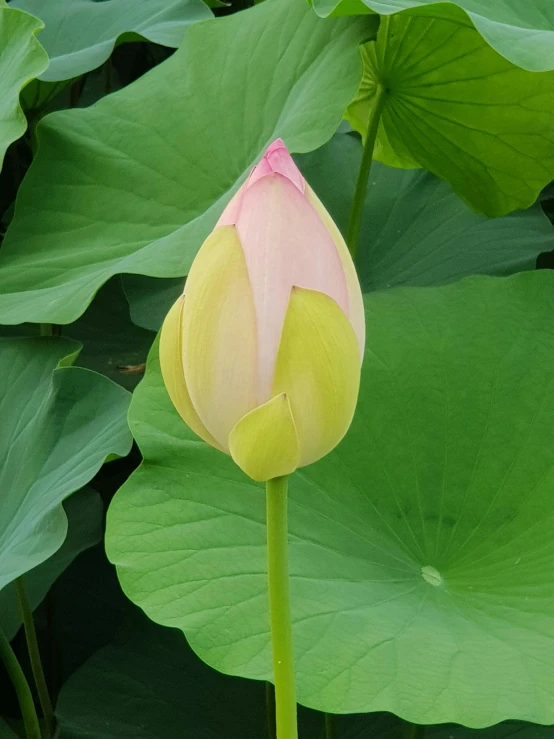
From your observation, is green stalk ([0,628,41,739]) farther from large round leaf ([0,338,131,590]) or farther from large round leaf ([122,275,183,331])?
large round leaf ([122,275,183,331])

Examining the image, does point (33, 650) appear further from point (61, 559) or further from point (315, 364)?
point (315, 364)

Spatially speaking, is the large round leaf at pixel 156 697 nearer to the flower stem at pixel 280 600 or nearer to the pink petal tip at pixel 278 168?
the flower stem at pixel 280 600

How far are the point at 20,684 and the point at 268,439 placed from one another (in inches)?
21.6

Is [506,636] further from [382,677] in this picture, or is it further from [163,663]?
[163,663]

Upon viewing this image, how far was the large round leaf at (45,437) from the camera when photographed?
622 millimetres

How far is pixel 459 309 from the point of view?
730mm

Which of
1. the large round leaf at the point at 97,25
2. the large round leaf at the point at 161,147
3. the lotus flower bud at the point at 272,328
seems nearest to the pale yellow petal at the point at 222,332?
the lotus flower bud at the point at 272,328

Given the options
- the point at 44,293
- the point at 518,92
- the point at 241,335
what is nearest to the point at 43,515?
the point at 44,293

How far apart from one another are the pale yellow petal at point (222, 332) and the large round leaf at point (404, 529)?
256mm

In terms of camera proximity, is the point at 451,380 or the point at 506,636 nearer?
the point at 506,636

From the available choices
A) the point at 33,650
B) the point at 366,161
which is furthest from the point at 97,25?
the point at 33,650

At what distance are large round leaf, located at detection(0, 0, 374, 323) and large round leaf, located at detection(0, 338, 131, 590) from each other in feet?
0.20

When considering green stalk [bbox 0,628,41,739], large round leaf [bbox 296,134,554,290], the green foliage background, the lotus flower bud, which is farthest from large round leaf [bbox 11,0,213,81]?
the lotus flower bud

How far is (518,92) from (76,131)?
46 centimetres
